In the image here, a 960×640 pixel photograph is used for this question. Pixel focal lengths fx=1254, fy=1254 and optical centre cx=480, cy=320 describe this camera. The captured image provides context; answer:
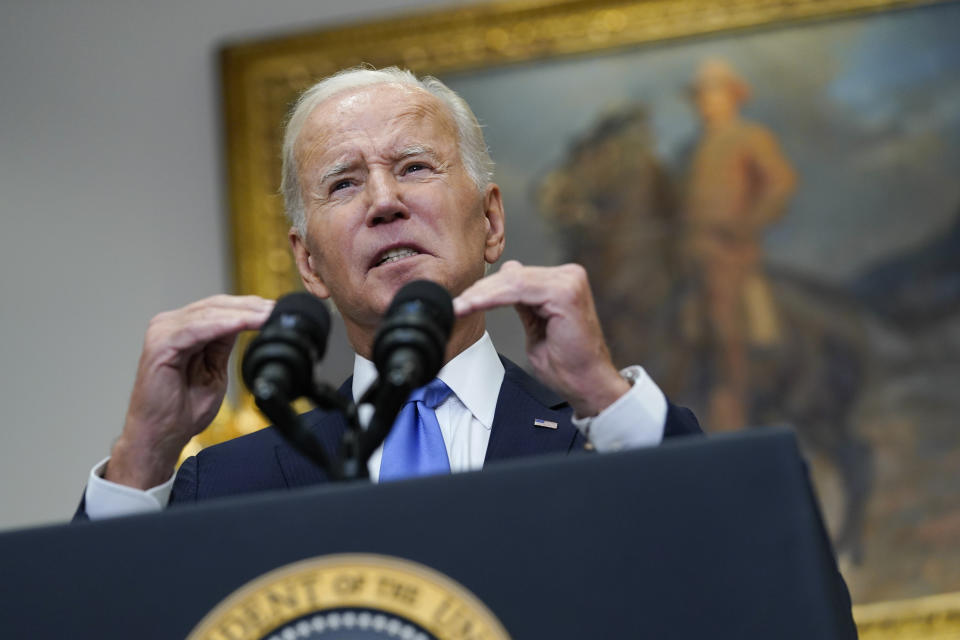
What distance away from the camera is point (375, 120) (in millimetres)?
2627

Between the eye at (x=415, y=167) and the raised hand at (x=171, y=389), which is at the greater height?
the eye at (x=415, y=167)

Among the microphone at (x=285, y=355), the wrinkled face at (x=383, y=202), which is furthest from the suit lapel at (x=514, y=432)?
the microphone at (x=285, y=355)

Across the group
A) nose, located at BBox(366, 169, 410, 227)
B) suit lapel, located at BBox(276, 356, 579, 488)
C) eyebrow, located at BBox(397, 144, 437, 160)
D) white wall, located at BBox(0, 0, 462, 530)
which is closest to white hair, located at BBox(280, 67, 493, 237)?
eyebrow, located at BBox(397, 144, 437, 160)

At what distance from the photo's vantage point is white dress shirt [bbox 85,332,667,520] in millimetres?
1896

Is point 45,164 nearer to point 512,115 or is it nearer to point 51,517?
point 51,517

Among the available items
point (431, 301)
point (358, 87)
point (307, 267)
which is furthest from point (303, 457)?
point (358, 87)

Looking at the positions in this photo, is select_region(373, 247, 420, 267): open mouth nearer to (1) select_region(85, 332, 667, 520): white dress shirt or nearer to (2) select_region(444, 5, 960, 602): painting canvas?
(1) select_region(85, 332, 667, 520): white dress shirt

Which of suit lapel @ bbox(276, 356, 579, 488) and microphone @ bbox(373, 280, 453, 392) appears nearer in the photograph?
microphone @ bbox(373, 280, 453, 392)

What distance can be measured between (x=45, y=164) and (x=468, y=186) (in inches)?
146

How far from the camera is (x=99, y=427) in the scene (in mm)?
5520

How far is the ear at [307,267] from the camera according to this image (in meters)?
2.73

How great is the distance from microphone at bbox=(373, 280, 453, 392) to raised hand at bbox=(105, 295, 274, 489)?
467 mm

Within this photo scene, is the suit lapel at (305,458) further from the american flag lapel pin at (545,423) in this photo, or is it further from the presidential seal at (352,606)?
the presidential seal at (352,606)

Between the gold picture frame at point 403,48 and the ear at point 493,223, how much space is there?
271 centimetres
